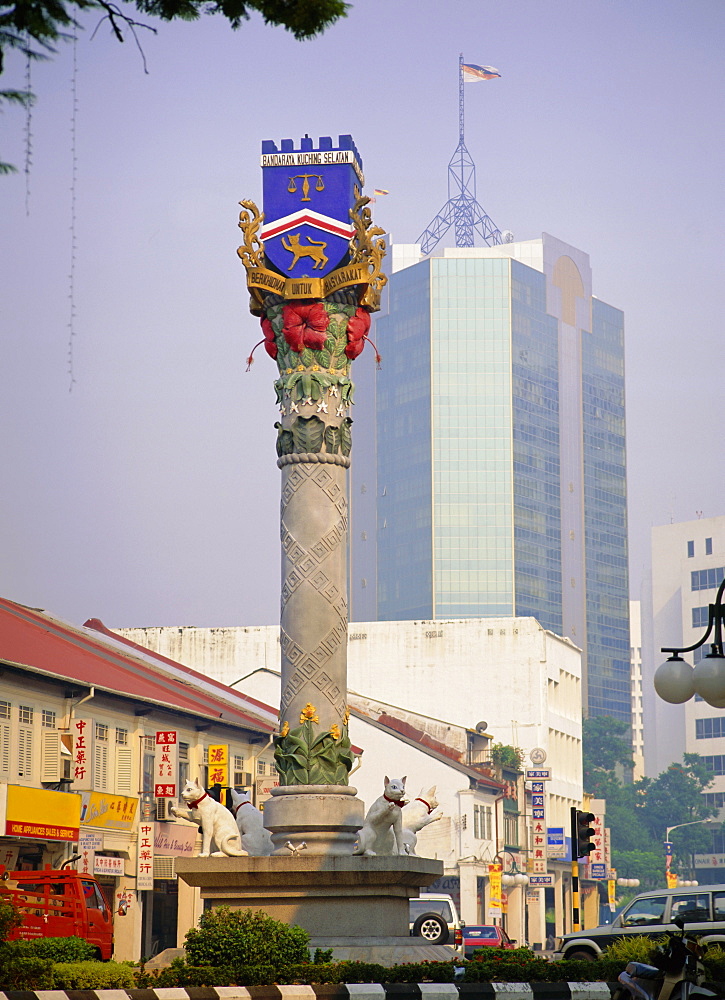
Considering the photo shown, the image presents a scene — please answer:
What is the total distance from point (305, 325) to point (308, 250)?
1.63 metres

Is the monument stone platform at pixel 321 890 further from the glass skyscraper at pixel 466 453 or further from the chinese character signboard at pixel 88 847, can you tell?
the glass skyscraper at pixel 466 453

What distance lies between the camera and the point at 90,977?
66.1ft

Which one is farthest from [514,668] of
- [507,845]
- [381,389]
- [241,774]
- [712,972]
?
[381,389]

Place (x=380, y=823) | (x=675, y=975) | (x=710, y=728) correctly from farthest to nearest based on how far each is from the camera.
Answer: (x=710, y=728), (x=380, y=823), (x=675, y=975)

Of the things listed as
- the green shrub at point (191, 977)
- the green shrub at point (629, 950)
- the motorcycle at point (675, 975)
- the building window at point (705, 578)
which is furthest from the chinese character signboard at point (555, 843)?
the building window at point (705, 578)

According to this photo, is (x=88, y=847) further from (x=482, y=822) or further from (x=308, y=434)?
(x=482, y=822)

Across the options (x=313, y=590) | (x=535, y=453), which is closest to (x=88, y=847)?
(x=313, y=590)

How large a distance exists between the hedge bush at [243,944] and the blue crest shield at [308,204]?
14.0m

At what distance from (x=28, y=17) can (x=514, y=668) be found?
8318cm

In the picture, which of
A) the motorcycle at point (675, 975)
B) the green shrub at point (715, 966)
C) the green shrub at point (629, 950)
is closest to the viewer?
the motorcycle at point (675, 975)

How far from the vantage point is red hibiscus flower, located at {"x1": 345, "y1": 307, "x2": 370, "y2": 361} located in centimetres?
3128

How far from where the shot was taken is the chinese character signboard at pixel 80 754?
46.3 m

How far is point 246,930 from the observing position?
2203 cm

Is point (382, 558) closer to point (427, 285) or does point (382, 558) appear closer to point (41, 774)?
point (427, 285)
